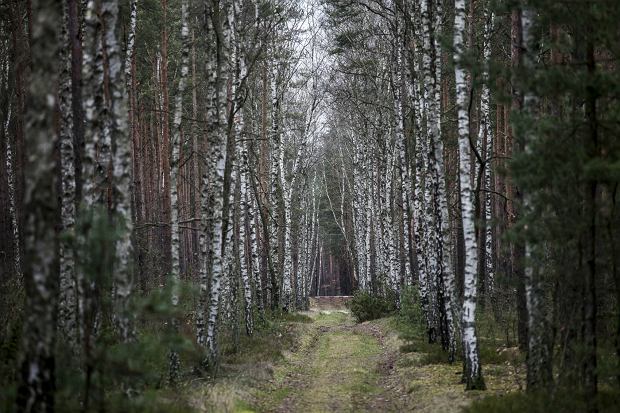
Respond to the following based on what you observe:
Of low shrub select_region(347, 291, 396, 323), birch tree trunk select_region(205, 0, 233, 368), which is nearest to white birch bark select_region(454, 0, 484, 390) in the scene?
birch tree trunk select_region(205, 0, 233, 368)

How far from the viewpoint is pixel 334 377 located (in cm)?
1397

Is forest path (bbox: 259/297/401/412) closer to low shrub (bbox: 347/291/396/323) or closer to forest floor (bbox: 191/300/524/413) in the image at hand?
forest floor (bbox: 191/300/524/413)

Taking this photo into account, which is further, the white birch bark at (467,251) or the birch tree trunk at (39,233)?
the white birch bark at (467,251)

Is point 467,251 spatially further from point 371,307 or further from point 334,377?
point 371,307

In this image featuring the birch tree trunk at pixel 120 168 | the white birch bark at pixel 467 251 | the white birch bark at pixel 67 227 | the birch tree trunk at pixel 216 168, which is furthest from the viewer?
the birch tree trunk at pixel 216 168

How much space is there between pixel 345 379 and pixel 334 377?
38cm

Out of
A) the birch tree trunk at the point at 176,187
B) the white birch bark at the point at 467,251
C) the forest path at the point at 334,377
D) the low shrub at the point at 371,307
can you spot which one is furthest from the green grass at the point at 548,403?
the low shrub at the point at 371,307

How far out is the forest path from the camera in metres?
11.1

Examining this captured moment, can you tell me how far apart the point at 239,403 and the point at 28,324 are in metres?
4.95

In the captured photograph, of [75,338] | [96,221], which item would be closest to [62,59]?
[75,338]

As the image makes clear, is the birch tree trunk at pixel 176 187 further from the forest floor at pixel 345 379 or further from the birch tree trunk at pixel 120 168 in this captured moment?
the birch tree trunk at pixel 120 168

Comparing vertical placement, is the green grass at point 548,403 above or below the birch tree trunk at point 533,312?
below

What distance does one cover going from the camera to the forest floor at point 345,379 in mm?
10273

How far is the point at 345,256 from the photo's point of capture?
6316 centimetres
